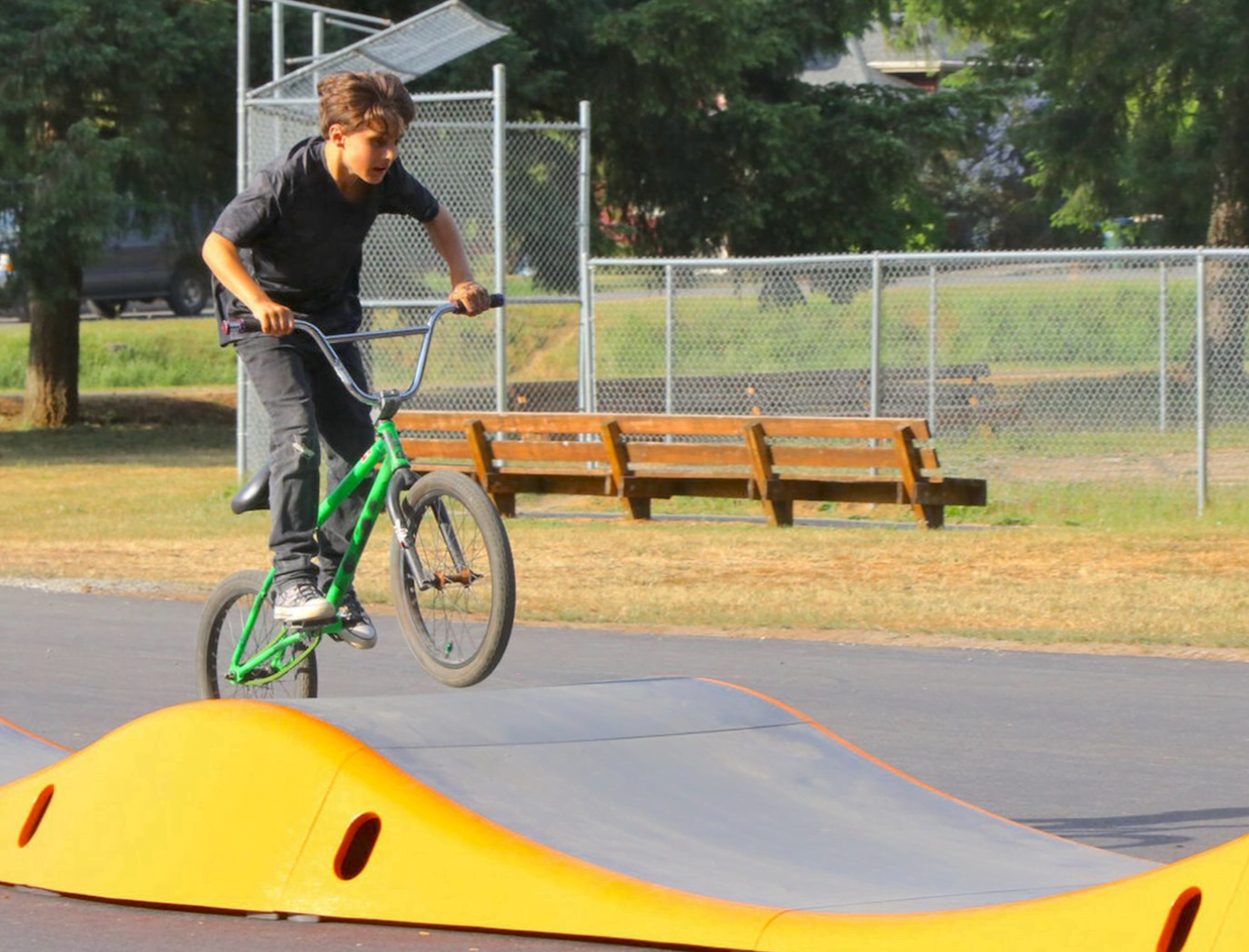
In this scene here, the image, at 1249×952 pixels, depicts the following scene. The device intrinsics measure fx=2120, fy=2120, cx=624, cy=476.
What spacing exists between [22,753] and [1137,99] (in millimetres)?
23419

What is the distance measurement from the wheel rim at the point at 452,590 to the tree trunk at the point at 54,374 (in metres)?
21.3

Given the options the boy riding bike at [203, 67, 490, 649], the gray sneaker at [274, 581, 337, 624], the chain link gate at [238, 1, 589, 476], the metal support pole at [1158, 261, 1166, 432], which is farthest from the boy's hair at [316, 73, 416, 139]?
the metal support pole at [1158, 261, 1166, 432]

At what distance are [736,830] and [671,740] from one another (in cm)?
46

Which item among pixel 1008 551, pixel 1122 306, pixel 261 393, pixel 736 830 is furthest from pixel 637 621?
pixel 1122 306

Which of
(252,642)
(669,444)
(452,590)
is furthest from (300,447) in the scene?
(669,444)

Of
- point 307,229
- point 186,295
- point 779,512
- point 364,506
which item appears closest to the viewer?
point 307,229

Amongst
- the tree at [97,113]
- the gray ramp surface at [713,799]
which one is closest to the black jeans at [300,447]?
the gray ramp surface at [713,799]

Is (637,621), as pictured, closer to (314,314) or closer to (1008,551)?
(1008,551)

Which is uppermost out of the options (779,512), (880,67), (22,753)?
(880,67)

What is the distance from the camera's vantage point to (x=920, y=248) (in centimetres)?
5591

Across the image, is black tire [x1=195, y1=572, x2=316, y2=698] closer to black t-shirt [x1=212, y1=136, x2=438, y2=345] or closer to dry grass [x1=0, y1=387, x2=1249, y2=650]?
black t-shirt [x1=212, y1=136, x2=438, y2=345]

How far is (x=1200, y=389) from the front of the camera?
53.2 feet

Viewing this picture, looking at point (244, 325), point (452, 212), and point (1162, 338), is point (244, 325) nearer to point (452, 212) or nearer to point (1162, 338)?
point (1162, 338)

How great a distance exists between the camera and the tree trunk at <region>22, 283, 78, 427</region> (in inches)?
1053
